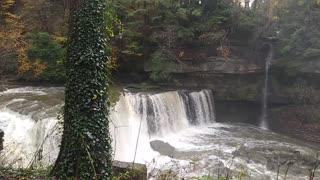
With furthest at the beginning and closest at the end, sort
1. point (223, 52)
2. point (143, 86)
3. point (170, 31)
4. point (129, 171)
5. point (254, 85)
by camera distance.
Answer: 1. point (254, 85)
2. point (223, 52)
3. point (170, 31)
4. point (143, 86)
5. point (129, 171)

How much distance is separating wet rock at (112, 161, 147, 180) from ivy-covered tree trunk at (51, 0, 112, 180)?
0.42 metres

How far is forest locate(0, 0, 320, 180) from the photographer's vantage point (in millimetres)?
12930

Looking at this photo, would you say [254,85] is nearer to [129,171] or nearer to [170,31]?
[170,31]

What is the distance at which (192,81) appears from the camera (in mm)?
19609

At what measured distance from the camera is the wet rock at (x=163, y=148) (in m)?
13.2

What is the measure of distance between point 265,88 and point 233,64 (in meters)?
2.39

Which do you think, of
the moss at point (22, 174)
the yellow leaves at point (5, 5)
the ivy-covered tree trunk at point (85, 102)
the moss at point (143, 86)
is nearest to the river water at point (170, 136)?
the moss at point (143, 86)

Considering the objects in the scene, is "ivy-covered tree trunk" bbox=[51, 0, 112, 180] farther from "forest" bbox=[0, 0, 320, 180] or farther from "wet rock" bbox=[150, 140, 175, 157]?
"wet rock" bbox=[150, 140, 175, 157]

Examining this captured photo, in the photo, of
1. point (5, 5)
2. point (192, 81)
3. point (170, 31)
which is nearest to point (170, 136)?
point (192, 81)

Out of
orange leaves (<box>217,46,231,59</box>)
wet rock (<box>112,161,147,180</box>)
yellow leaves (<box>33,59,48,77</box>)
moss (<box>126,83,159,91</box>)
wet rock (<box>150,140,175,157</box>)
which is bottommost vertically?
wet rock (<box>150,140,175,157</box>)

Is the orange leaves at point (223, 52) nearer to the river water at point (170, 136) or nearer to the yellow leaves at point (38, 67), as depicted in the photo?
the river water at point (170, 136)

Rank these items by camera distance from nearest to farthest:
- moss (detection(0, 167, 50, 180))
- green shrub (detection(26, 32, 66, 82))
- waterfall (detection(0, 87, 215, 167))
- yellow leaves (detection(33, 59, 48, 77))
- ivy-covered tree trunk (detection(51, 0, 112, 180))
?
1. ivy-covered tree trunk (detection(51, 0, 112, 180))
2. moss (detection(0, 167, 50, 180))
3. waterfall (detection(0, 87, 215, 167))
4. yellow leaves (detection(33, 59, 48, 77))
5. green shrub (detection(26, 32, 66, 82))

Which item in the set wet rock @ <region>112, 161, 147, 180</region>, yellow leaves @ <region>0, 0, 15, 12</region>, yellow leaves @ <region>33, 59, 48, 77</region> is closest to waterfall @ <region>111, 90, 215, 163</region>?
yellow leaves @ <region>33, 59, 48, 77</region>

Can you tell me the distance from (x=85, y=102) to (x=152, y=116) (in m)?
10.1
